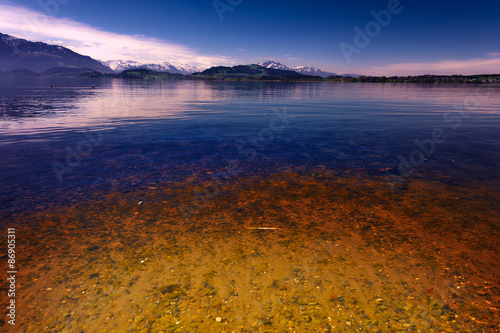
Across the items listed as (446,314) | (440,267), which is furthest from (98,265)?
(440,267)

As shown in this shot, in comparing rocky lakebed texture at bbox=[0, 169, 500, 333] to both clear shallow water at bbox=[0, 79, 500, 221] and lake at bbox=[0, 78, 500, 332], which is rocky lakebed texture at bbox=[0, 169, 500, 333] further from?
clear shallow water at bbox=[0, 79, 500, 221]

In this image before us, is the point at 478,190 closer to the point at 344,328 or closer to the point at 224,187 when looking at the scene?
the point at 344,328

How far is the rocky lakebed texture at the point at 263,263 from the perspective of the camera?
534cm

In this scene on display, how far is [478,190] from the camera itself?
38.3 ft

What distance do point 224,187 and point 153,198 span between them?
11.0 feet

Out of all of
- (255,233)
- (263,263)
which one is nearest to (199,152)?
(255,233)

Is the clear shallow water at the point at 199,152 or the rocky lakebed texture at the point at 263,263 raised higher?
the clear shallow water at the point at 199,152

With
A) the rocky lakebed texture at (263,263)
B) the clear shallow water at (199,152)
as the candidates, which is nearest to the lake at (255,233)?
the rocky lakebed texture at (263,263)

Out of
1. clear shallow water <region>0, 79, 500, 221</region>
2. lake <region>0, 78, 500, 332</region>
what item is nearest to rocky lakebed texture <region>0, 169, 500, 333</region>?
lake <region>0, 78, 500, 332</region>

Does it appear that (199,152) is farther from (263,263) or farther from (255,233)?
(263,263)

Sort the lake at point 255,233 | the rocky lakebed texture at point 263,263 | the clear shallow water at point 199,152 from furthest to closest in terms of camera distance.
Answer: the clear shallow water at point 199,152 < the lake at point 255,233 < the rocky lakebed texture at point 263,263

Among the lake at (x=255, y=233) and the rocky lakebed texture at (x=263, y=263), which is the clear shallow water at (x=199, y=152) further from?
the rocky lakebed texture at (x=263, y=263)

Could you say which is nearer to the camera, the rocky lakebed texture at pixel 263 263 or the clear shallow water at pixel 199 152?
the rocky lakebed texture at pixel 263 263

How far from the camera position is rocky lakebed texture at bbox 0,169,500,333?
17.5 feet
